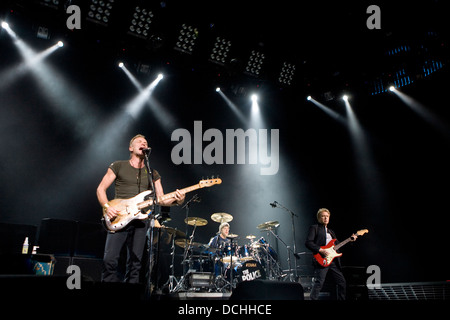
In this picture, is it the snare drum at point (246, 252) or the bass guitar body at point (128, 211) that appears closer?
the bass guitar body at point (128, 211)

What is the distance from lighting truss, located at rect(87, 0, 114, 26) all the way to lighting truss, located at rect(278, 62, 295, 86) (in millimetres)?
4294

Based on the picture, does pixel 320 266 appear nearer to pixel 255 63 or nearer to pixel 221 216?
pixel 221 216

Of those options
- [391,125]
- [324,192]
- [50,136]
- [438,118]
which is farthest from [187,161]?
[438,118]

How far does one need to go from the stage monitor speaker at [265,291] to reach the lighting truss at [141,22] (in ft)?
19.2

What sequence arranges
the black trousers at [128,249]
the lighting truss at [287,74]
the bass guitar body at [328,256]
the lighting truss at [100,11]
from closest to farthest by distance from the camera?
1. the black trousers at [128,249]
2. the bass guitar body at [328,256]
3. the lighting truss at [100,11]
4. the lighting truss at [287,74]

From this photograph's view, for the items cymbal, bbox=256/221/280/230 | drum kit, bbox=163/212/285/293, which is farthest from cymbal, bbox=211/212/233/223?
cymbal, bbox=256/221/280/230

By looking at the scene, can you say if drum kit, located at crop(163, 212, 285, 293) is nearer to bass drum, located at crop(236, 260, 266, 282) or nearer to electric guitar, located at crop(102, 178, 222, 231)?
bass drum, located at crop(236, 260, 266, 282)

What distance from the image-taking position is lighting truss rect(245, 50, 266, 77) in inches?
293

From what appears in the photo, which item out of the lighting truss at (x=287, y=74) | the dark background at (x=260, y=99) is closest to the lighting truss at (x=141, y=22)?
the dark background at (x=260, y=99)

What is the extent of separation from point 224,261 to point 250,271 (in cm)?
63

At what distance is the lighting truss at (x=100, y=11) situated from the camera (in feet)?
18.9

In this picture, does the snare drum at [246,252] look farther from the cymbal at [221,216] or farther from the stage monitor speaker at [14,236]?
the stage monitor speaker at [14,236]

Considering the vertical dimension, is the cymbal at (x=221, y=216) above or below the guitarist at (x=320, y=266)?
above
